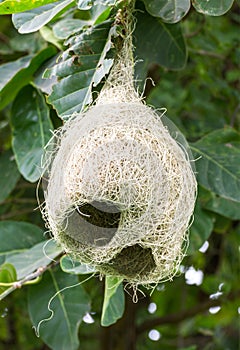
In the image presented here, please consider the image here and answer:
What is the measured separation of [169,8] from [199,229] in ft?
1.83

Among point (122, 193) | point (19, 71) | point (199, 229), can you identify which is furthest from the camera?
point (199, 229)

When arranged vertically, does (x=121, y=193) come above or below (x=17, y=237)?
above

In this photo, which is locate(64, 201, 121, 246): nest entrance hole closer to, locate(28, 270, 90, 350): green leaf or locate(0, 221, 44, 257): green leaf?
locate(28, 270, 90, 350): green leaf

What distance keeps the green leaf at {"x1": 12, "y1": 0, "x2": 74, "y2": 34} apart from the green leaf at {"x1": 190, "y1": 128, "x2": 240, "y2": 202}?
426 mm

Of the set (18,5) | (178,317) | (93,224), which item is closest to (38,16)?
(18,5)

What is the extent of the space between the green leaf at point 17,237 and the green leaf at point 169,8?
2.15 ft

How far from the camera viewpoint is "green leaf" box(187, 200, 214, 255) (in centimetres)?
156

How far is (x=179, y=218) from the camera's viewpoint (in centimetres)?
107

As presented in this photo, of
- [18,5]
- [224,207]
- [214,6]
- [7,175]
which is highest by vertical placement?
[18,5]

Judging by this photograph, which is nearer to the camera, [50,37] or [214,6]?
[214,6]

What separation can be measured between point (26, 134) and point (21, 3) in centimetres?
41

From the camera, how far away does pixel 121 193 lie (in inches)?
39.8

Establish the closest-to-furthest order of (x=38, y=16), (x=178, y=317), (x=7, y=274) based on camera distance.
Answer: (x=38, y=16) → (x=7, y=274) → (x=178, y=317)

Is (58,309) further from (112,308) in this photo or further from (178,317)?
(178,317)
